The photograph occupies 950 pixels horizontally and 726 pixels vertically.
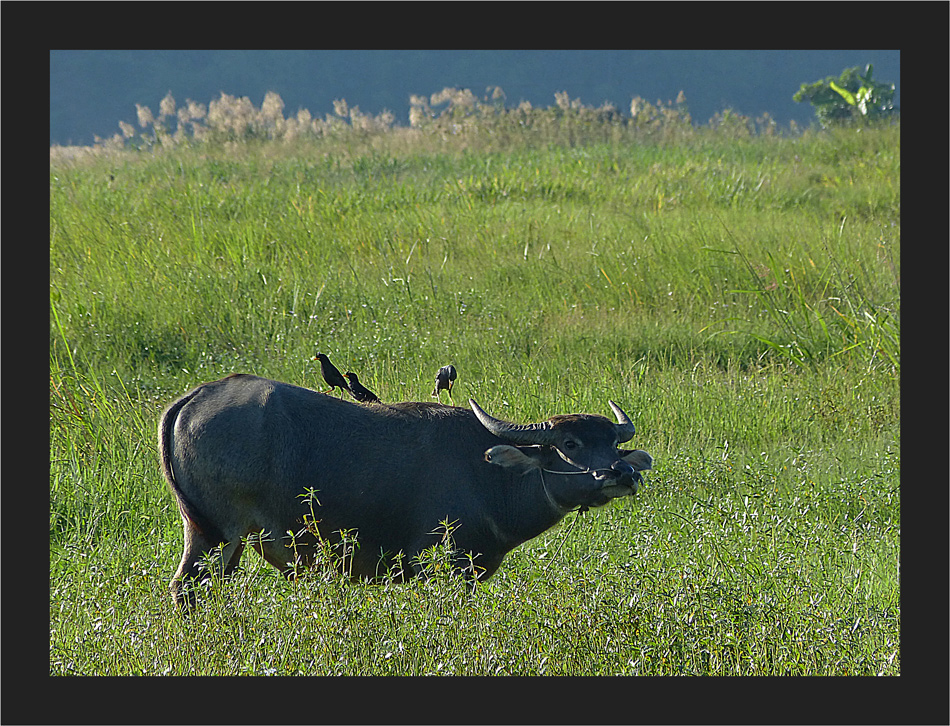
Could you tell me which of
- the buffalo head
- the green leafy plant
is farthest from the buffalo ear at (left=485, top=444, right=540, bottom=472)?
the green leafy plant

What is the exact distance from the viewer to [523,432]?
4.87 m

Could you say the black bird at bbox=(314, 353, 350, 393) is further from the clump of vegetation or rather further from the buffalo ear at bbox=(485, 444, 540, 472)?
the clump of vegetation

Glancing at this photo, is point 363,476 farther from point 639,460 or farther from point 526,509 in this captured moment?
point 639,460

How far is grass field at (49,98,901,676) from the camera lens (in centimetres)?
449

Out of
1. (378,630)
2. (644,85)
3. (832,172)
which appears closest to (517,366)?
(378,630)

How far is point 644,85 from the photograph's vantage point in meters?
48.8

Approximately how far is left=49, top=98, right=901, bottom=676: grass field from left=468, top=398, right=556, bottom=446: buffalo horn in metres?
0.66

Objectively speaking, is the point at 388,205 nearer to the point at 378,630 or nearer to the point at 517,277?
the point at 517,277

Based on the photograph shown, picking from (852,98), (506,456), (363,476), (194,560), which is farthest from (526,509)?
(852,98)

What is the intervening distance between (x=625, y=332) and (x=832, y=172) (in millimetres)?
7276

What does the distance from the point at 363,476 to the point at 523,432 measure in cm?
78

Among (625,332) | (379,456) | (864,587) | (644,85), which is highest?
(644,85)

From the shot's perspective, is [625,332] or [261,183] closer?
[625,332]

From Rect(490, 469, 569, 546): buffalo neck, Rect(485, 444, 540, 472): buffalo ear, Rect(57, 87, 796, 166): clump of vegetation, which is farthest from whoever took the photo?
Rect(57, 87, 796, 166): clump of vegetation
